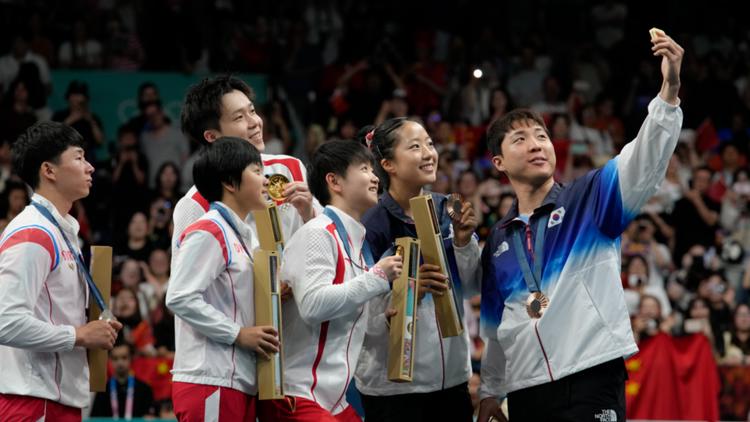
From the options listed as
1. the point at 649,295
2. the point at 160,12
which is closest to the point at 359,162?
the point at 649,295

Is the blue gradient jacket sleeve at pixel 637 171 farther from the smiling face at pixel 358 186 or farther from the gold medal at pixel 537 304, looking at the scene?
the smiling face at pixel 358 186

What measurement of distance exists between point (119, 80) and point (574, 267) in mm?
9277

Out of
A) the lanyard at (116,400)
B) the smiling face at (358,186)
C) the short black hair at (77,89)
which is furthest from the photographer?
the short black hair at (77,89)

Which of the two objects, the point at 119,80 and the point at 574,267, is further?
the point at 119,80

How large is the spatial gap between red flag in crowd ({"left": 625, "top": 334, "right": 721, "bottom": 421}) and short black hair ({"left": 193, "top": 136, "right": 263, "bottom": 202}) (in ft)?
19.2

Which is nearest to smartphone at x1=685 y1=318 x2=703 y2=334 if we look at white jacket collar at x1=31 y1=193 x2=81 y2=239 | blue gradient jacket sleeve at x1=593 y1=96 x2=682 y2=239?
blue gradient jacket sleeve at x1=593 y1=96 x2=682 y2=239

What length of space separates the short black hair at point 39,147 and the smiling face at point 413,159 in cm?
154

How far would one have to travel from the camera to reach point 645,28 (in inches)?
612

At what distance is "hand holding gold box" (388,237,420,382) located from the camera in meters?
5.04

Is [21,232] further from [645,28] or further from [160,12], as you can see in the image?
[645,28]

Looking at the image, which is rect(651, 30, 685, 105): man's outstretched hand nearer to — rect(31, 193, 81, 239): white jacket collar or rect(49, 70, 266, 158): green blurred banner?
rect(31, 193, 81, 239): white jacket collar

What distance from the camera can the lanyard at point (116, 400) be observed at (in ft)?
30.4

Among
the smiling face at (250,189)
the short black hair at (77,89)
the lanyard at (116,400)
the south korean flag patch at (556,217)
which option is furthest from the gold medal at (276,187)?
the short black hair at (77,89)

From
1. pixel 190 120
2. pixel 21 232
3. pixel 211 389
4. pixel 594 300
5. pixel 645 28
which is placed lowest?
pixel 211 389
